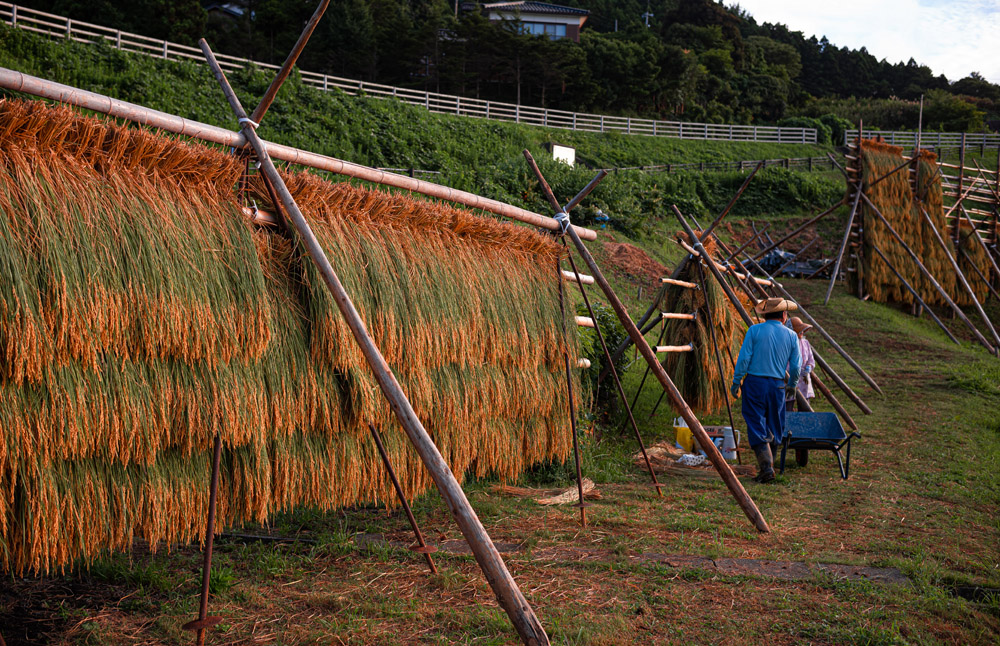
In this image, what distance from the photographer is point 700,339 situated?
8.99 metres

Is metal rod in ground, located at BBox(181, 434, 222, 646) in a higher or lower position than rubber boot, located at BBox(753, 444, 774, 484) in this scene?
higher

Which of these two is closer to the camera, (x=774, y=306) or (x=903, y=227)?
(x=774, y=306)

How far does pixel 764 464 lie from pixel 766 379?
771 millimetres

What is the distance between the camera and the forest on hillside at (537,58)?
31.3 m

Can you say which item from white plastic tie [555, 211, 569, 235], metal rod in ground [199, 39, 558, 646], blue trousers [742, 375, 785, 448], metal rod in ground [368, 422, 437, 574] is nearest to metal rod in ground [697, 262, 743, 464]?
blue trousers [742, 375, 785, 448]

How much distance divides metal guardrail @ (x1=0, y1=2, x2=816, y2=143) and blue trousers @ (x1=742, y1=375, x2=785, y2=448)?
17565 millimetres

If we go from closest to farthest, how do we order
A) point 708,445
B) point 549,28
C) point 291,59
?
point 291,59
point 708,445
point 549,28

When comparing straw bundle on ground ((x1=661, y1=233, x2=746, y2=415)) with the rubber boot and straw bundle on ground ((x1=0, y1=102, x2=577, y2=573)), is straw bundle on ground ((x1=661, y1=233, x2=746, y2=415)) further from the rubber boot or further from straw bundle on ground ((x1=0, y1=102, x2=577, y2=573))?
straw bundle on ground ((x1=0, y1=102, x2=577, y2=573))

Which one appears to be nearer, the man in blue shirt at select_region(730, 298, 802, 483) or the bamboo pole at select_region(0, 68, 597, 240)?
the bamboo pole at select_region(0, 68, 597, 240)

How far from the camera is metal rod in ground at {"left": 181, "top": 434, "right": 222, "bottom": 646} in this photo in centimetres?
319

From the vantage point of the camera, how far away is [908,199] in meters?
18.0

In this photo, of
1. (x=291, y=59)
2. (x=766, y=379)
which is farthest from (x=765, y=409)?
(x=291, y=59)

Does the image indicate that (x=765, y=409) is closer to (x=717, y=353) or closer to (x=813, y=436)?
(x=813, y=436)

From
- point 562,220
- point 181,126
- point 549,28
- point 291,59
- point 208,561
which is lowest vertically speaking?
point 208,561
